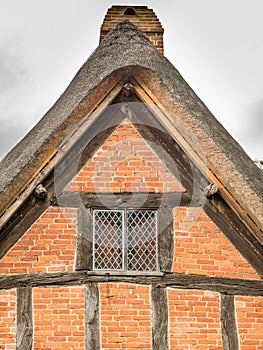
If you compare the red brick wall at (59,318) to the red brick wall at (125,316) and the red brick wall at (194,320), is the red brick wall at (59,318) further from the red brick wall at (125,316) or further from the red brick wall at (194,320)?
the red brick wall at (194,320)

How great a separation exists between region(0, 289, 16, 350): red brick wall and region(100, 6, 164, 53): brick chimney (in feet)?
16.6

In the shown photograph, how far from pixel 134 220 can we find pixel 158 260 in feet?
1.68

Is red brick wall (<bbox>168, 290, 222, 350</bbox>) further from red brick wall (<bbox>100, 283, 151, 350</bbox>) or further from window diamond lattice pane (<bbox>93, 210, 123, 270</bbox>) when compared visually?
window diamond lattice pane (<bbox>93, 210, 123, 270</bbox>)

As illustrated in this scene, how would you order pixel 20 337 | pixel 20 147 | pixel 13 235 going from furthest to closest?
pixel 20 147
pixel 13 235
pixel 20 337

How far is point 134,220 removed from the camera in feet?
21.6

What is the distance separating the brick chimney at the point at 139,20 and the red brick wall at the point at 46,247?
4.23 m

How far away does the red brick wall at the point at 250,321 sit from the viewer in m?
6.17

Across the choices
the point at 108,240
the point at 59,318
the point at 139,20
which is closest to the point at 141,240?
the point at 108,240

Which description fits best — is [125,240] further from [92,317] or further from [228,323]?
[228,323]

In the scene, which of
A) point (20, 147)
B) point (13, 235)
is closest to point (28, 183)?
point (13, 235)

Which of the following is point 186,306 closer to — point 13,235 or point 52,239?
point 52,239

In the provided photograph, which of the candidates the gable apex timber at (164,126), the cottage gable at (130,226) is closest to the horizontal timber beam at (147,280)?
the cottage gable at (130,226)

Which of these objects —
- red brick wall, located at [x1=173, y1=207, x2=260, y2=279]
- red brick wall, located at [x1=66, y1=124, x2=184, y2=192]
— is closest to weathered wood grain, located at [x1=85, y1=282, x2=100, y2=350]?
red brick wall, located at [x1=173, y1=207, x2=260, y2=279]

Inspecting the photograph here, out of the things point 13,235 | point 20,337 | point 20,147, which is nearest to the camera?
point 20,337
